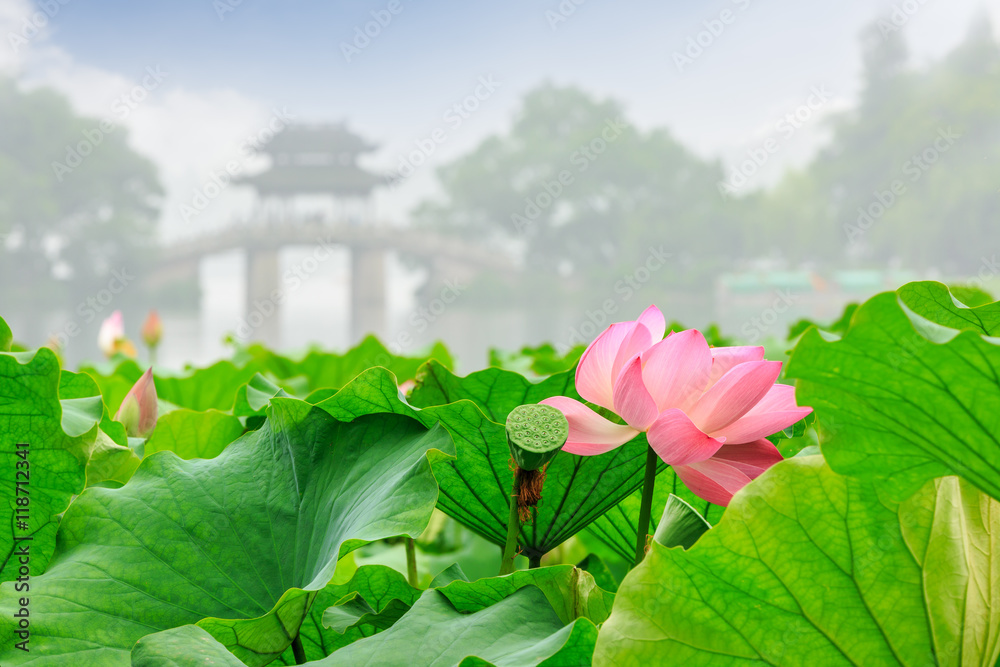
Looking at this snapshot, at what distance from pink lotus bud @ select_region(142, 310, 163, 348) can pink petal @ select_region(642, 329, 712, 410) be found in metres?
1.79

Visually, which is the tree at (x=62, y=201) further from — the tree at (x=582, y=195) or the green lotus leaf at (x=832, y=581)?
the green lotus leaf at (x=832, y=581)

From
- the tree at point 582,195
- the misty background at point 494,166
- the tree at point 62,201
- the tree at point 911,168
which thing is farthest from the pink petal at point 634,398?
the tree at point 62,201

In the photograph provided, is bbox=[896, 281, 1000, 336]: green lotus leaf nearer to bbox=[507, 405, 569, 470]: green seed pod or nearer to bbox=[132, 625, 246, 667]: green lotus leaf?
bbox=[507, 405, 569, 470]: green seed pod

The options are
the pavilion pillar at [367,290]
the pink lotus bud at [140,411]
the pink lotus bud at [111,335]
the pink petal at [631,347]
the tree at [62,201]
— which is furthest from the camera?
the tree at [62,201]

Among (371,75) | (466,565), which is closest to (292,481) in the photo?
(466,565)

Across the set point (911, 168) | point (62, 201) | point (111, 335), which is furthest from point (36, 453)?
point (62, 201)

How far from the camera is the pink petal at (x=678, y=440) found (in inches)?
9.9

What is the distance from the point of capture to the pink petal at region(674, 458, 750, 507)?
26cm

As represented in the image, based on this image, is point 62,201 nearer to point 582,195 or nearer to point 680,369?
point 582,195

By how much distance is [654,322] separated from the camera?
1.01 feet

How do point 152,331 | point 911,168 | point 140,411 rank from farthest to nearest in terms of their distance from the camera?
point 911,168
point 152,331
point 140,411

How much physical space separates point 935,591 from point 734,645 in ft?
→ 0.21

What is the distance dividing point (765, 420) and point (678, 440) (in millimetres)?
38

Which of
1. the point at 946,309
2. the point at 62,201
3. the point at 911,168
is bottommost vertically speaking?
the point at 946,309
